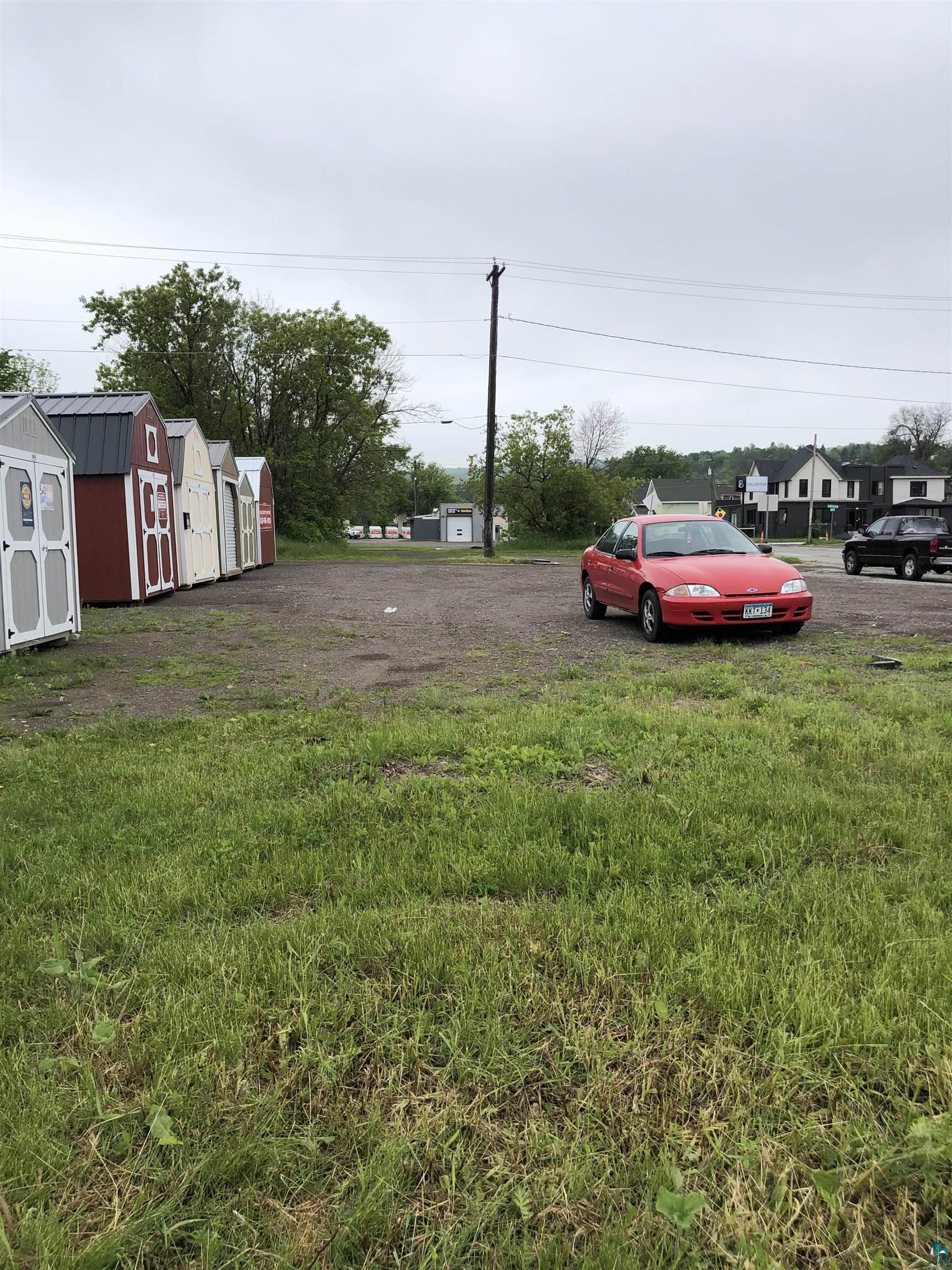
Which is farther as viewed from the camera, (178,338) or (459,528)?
(459,528)

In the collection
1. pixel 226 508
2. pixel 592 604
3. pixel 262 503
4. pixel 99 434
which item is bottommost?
pixel 592 604

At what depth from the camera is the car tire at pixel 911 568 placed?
22.6 m

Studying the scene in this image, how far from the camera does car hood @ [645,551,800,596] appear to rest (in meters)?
9.48

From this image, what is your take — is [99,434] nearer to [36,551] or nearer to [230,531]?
[36,551]

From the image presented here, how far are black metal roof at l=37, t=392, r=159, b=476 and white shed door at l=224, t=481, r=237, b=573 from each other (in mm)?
8587

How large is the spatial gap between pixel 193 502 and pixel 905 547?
62.8 feet

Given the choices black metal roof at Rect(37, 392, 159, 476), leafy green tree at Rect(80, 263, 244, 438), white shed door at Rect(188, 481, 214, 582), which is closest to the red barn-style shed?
black metal roof at Rect(37, 392, 159, 476)

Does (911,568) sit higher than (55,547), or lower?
lower

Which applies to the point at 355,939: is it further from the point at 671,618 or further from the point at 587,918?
the point at 671,618

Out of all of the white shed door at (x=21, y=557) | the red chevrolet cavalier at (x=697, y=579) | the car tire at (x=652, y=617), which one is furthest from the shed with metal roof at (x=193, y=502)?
the car tire at (x=652, y=617)

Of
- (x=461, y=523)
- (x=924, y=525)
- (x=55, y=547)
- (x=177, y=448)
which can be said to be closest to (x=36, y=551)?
(x=55, y=547)

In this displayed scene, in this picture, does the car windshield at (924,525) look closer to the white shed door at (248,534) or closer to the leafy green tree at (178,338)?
the white shed door at (248,534)

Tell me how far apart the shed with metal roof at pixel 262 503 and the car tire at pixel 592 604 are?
20.1 meters

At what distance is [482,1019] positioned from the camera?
7.72 feet
